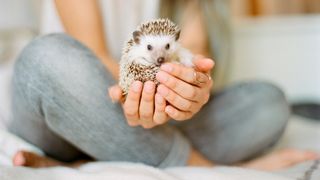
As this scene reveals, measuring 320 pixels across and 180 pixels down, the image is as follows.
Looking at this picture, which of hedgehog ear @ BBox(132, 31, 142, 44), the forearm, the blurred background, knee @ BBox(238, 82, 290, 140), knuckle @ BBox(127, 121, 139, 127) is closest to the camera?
hedgehog ear @ BBox(132, 31, 142, 44)

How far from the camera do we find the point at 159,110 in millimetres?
669

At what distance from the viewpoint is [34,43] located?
0.78 meters

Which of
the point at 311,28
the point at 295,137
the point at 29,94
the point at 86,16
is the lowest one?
the point at 295,137

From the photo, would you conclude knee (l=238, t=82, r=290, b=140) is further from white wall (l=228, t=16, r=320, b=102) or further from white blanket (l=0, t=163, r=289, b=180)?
white wall (l=228, t=16, r=320, b=102)

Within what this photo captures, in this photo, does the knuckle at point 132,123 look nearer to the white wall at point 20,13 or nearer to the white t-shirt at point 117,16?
the white t-shirt at point 117,16

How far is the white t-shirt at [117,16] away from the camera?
0.75m

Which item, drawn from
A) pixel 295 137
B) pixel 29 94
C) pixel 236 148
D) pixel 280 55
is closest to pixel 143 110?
pixel 29 94

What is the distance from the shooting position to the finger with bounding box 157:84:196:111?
0.64m

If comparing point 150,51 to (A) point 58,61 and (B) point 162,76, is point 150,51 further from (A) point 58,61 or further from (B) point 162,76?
(A) point 58,61

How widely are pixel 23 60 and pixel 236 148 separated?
21.0 inches

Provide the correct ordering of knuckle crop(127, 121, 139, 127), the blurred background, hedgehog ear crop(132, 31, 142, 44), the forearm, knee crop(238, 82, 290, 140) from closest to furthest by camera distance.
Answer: hedgehog ear crop(132, 31, 142, 44) → knuckle crop(127, 121, 139, 127) → the forearm → knee crop(238, 82, 290, 140) → the blurred background

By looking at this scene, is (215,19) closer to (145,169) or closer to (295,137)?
(295,137)

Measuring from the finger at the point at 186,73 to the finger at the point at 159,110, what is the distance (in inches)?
1.6

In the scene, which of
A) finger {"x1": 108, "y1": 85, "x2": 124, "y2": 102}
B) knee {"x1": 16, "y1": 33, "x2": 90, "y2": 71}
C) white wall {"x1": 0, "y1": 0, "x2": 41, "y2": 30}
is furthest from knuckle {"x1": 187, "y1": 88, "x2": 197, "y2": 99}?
white wall {"x1": 0, "y1": 0, "x2": 41, "y2": 30}
